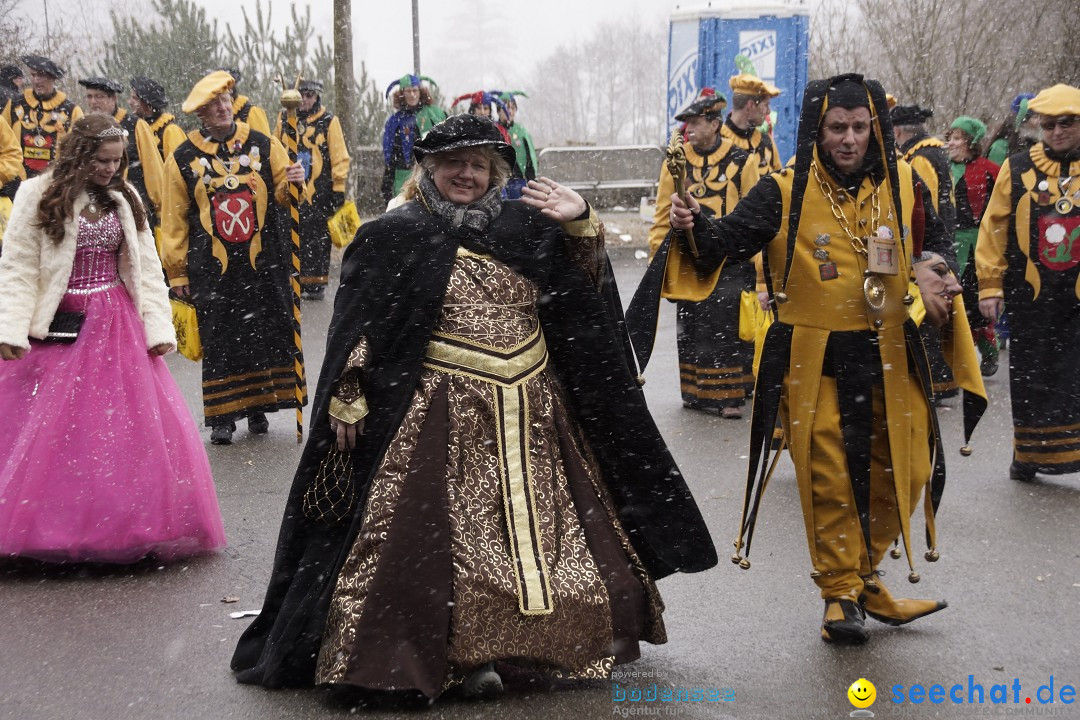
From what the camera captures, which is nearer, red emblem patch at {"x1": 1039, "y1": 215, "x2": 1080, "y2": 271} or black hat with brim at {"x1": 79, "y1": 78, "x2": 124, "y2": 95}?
red emblem patch at {"x1": 1039, "y1": 215, "x2": 1080, "y2": 271}

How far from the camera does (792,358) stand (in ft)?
16.0

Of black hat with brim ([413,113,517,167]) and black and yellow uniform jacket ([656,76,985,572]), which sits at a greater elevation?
black hat with brim ([413,113,517,167])

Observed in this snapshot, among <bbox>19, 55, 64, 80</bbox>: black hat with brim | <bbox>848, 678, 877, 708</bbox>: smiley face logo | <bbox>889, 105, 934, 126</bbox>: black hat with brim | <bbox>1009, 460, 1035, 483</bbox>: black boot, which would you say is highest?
<bbox>19, 55, 64, 80</bbox>: black hat with brim

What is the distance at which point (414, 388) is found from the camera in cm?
440

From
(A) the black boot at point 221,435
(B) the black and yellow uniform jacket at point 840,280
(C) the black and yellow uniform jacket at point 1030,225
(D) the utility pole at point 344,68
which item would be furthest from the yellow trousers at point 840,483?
(D) the utility pole at point 344,68

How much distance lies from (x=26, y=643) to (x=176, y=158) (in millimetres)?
3983

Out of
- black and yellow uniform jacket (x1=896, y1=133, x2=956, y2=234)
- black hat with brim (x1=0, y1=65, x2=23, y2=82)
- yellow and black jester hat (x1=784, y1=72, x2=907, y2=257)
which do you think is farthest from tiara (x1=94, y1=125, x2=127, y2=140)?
black hat with brim (x1=0, y1=65, x2=23, y2=82)

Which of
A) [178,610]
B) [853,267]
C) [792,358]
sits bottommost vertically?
[178,610]

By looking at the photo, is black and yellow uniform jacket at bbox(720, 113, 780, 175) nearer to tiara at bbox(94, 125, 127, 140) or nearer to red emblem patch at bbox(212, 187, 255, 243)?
red emblem patch at bbox(212, 187, 255, 243)

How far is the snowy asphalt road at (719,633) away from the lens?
170 inches

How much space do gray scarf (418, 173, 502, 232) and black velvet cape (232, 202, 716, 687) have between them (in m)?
0.03

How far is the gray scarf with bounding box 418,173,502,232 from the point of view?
14.8 feet

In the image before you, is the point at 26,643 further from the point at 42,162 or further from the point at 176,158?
the point at 42,162

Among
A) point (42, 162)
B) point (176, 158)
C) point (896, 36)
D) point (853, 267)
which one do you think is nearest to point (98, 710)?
point (853, 267)
